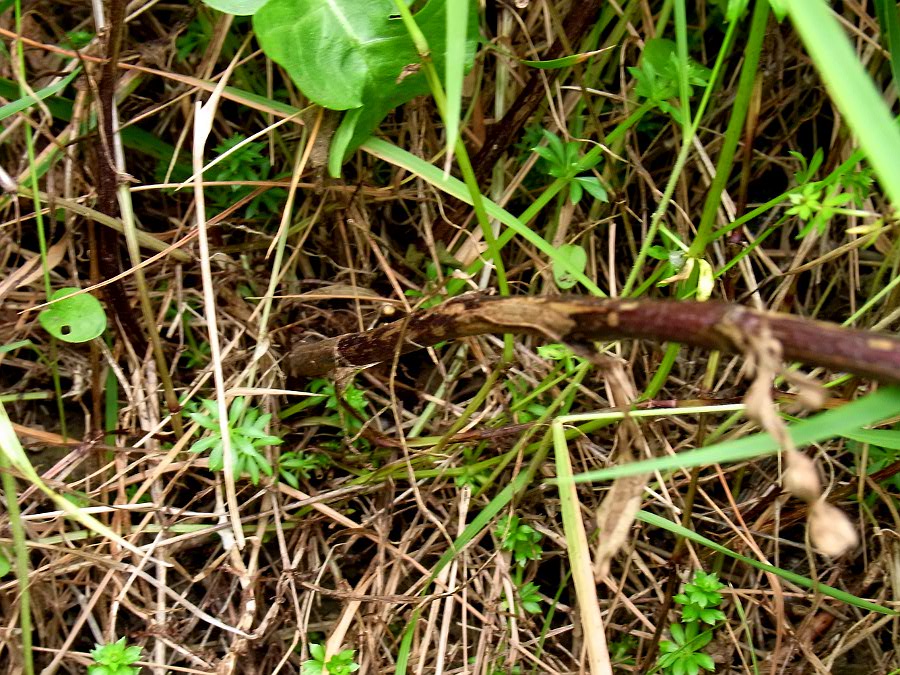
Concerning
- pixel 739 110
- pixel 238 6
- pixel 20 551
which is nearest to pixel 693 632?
pixel 739 110

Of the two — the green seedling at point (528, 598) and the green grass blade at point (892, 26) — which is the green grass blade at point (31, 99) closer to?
the green seedling at point (528, 598)

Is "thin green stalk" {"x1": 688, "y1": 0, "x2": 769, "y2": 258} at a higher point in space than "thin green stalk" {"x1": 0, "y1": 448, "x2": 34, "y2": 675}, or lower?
higher

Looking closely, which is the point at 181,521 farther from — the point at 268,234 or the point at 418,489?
the point at 268,234

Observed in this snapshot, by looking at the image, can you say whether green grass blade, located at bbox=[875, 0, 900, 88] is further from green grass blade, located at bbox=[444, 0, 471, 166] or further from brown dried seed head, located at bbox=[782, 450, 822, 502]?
brown dried seed head, located at bbox=[782, 450, 822, 502]

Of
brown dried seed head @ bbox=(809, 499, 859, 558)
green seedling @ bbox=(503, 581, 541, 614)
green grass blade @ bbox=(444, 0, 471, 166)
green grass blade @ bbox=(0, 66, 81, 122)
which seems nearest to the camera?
brown dried seed head @ bbox=(809, 499, 859, 558)

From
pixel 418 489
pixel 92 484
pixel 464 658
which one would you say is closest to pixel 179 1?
pixel 92 484

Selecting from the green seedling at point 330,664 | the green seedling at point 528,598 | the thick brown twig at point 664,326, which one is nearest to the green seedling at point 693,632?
the green seedling at point 528,598

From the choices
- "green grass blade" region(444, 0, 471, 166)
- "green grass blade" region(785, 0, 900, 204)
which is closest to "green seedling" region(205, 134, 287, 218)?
"green grass blade" region(444, 0, 471, 166)
